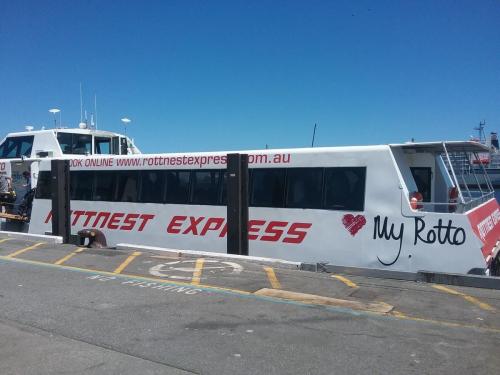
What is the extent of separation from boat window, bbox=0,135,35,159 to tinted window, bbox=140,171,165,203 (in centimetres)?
514

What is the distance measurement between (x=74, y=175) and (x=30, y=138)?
2.71 metres

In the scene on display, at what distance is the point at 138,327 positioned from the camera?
5.86 metres

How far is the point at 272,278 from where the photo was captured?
8.66 m

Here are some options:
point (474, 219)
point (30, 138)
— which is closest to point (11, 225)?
point (30, 138)

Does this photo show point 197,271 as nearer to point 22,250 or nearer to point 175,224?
point 175,224

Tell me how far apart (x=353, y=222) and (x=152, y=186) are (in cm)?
540

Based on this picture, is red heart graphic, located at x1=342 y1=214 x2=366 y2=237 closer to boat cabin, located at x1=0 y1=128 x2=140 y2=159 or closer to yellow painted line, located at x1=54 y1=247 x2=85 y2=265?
yellow painted line, located at x1=54 y1=247 x2=85 y2=265

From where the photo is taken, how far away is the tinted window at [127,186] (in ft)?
43.1

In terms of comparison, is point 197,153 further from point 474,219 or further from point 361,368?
point 361,368

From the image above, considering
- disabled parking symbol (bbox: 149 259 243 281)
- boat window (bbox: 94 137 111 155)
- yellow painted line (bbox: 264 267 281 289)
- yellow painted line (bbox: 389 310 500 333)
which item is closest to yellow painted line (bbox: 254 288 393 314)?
yellow painted line (bbox: 389 310 500 333)

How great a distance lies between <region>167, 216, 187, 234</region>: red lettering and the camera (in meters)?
12.3

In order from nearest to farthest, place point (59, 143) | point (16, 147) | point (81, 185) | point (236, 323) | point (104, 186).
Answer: point (236, 323) → point (104, 186) → point (81, 185) → point (59, 143) → point (16, 147)

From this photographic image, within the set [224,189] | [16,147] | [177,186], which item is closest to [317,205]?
[224,189]

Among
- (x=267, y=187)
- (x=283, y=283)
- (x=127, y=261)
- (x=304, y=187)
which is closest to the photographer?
(x=283, y=283)
